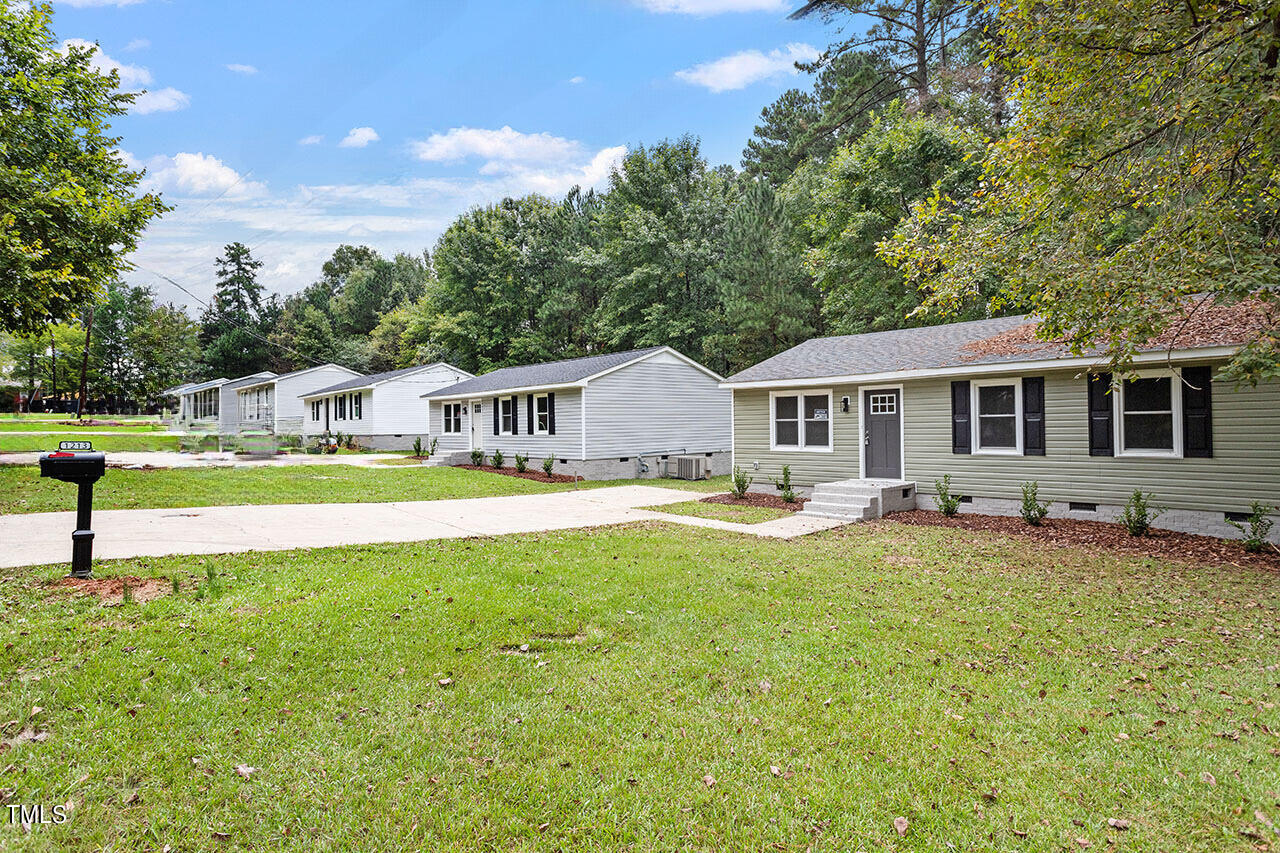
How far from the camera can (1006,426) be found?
1166 cm

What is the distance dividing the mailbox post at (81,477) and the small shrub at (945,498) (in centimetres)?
1212

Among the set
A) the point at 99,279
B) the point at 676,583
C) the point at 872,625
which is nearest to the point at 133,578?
the point at 676,583

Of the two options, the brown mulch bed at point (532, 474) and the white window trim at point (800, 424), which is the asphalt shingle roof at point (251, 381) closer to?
the brown mulch bed at point (532, 474)

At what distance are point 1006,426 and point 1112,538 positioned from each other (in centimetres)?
278

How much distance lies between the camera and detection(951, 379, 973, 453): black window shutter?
12.0m

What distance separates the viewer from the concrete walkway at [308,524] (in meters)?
7.89

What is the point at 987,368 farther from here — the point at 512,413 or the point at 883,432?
the point at 512,413

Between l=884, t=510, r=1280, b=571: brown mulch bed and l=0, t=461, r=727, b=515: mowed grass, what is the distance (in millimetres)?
6917

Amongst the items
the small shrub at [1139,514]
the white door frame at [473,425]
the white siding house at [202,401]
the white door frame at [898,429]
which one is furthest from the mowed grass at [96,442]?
the small shrub at [1139,514]

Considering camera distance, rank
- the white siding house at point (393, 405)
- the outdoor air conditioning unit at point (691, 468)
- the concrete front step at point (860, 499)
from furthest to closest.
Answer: the white siding house at point (393, 405) → the outdoor air conditioning unit at point (691, 468) → the concrete front step at point (860, 499)

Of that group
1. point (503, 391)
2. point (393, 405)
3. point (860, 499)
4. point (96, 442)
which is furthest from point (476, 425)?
point (96, 442)

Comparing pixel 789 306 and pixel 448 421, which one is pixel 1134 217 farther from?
pixel 448 421

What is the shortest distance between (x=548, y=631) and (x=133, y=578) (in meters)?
4.35

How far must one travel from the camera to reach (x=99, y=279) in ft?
48.2
